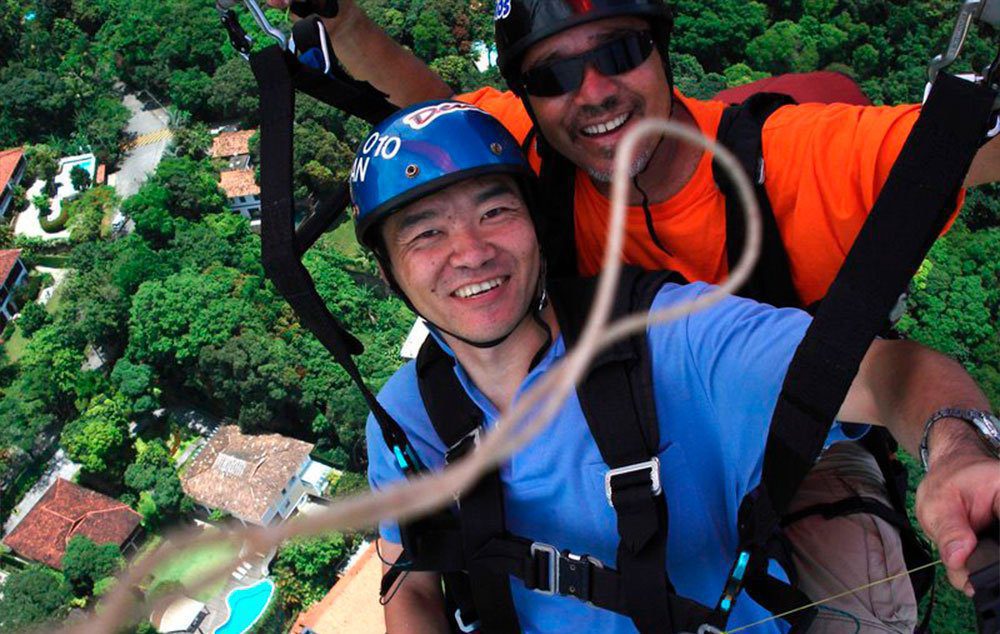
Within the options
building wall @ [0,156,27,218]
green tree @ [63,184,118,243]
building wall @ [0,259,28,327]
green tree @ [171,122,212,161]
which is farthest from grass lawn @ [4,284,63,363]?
green tree @ [171,122,212,161]

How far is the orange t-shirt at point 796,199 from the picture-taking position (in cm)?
227

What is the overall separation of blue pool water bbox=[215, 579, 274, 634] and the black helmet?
14.0 m

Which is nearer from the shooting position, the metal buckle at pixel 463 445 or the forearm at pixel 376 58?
the metal buckle at pixel 463 445

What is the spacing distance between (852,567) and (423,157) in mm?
1763

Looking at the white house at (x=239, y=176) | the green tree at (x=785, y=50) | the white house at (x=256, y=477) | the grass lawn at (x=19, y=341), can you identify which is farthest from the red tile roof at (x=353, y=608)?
the green tree at (x=785, y=50)

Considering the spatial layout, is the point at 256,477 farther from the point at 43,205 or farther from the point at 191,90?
the point at 191,90

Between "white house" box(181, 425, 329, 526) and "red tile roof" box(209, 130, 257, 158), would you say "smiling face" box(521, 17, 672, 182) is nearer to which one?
"white house" box(181, 425, 329, 526)

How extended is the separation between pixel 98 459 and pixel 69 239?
8.05m

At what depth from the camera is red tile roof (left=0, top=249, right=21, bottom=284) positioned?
798 inches

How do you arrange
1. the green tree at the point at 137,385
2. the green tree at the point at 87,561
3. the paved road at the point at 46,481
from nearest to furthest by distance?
the green tree at the point at 87,561, the paved road at the point at 46,481, the green tree at the point at 137,385

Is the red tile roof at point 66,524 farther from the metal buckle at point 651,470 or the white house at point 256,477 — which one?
the metal buckle at point 651,470

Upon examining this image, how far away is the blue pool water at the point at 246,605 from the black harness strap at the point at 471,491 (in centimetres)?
1353

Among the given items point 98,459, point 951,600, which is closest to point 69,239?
point 98,459

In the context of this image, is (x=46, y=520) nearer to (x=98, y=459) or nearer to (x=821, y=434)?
(x=98, y=459)
